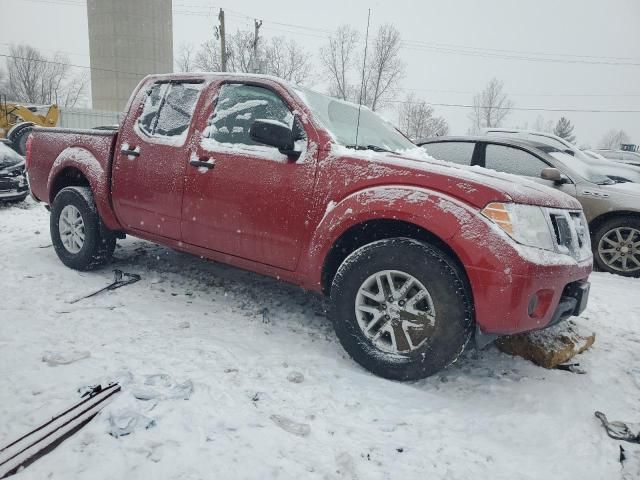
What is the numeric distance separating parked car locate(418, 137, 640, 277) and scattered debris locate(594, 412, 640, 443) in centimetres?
325

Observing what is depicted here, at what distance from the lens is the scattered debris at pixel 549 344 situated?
2.84 m

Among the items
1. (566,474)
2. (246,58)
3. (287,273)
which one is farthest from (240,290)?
(246,58)

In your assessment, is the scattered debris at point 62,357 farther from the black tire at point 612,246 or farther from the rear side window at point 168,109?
the black tire at point 612,246

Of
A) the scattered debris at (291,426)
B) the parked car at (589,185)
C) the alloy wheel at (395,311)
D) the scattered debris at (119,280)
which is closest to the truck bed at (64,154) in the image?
the scattered debris at (119,280)

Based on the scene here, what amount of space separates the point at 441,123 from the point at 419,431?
63217 mm

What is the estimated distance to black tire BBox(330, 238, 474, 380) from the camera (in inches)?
92.4

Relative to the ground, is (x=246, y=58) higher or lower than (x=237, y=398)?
higher

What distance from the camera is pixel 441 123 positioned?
60625mm

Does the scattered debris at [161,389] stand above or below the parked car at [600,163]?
below

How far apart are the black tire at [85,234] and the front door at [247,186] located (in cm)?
117

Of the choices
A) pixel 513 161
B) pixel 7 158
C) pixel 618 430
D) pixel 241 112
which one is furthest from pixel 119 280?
pixel 7 158

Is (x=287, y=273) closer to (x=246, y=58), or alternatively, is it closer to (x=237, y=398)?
(x=237, y=398)

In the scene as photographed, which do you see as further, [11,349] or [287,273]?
[287,273]

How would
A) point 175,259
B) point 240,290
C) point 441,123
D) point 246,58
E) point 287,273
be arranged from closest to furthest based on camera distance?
point 287,273 → point 240,290 → point 175,259 → point 246,58 → point 441,123
